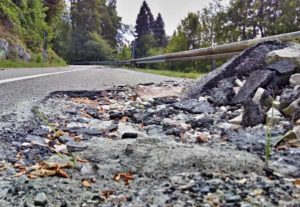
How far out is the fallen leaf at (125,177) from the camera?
4.31ft

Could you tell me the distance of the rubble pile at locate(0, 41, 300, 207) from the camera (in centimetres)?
116

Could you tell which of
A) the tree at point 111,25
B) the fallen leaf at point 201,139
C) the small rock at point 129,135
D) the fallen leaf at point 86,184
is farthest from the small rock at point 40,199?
the tree at point 111,25

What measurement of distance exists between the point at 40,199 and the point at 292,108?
1619 millimetres

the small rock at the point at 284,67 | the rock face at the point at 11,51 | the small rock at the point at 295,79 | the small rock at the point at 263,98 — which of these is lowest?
the rock face at the point at 11,51

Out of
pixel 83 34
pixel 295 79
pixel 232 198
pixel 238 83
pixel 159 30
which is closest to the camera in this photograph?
pixel 232 198

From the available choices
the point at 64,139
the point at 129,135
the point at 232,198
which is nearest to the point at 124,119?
the point at 129,135

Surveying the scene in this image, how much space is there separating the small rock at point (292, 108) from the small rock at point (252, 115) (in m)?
0.15

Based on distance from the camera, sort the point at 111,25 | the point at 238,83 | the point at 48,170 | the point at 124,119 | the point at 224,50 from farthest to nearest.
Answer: the point at 111,25 < the point at 224,50 < the point at 238,83 < the point at 124,119 < the point at 48,170

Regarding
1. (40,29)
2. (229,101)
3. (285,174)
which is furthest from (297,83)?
(40,29)

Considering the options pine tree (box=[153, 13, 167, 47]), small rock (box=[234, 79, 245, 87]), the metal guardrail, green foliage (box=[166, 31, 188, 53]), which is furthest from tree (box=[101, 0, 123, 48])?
small rock (box=[234, 79, 245, 87])

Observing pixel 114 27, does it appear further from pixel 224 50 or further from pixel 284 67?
pixel 284 67

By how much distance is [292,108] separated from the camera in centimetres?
214

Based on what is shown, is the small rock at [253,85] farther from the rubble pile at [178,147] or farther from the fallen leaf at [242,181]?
the fallen leaf at [242,181]

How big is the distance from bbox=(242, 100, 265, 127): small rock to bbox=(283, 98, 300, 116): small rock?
0.15 metres
